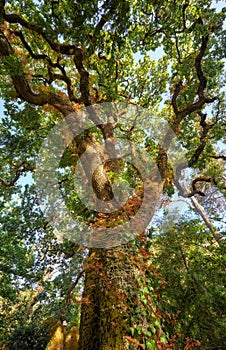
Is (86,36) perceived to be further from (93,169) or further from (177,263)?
(177,263)

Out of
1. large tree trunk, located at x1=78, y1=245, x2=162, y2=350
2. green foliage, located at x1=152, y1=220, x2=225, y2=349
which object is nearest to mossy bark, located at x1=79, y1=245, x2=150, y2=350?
large tree trunk, located at x1=78, y1=245, x2=162, y2=350

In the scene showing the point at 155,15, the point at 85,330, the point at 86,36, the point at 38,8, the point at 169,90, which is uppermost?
the point at 169,90

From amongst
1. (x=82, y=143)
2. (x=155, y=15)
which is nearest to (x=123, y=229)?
(x=82, y=143)

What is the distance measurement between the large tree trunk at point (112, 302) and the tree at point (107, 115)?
0.04 ft

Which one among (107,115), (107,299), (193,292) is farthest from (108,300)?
(107,115)

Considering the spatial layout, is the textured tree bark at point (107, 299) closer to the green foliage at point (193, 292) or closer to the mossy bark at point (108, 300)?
the mossy bark at point (108, 300)

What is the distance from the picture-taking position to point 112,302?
9.30 feet

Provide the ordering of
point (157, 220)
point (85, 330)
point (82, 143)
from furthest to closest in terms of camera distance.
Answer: point (157, 220), point (82, 143), point (85, 330)

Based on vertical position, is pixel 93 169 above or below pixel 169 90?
below

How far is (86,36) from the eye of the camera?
5.19m

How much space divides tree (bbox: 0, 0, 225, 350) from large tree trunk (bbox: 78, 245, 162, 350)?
12mm

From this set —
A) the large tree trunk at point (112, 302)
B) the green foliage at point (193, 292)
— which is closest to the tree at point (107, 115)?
the large tree trunk at point (112, 302)

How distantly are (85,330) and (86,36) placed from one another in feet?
19.0

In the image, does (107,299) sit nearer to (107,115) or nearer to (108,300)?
(108,300)
